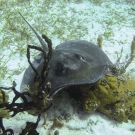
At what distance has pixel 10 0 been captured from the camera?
7.24 metres

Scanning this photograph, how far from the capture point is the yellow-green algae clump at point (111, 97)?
3.54 m

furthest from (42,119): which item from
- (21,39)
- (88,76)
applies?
(21,39)

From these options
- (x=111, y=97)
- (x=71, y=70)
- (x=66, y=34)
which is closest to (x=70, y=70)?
(x=71, y=70)

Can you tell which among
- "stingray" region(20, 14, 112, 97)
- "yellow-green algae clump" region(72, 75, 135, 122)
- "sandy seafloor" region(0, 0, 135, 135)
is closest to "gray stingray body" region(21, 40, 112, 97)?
"stingray" region(20, 14, 112, 97)

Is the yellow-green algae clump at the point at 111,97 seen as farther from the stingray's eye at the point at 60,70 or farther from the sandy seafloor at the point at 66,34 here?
the stingray's eye at the point at 60,70

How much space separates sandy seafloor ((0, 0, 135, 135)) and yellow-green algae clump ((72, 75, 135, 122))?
0.65ft

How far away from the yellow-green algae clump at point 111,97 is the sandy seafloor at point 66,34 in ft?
0.65

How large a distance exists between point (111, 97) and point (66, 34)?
9.95 ft

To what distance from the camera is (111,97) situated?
354 cm

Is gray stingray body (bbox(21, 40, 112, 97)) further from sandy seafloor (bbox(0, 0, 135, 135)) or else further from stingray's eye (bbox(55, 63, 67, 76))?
sandy seafloor (bbox(0, 0, 135, 135))

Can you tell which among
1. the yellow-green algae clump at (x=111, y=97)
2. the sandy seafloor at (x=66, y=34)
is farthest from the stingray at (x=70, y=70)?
the sandy seafloor at (x=66, y=34)

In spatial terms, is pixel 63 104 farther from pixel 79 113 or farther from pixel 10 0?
pixel 10 0

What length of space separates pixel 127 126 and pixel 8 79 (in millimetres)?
2709

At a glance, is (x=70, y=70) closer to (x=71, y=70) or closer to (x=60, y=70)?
(x=71, y=70)
